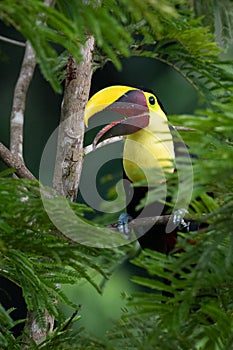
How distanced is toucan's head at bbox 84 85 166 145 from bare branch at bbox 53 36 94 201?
32mm

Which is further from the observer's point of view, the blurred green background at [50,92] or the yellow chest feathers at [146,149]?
the blurred green background at [50,92]

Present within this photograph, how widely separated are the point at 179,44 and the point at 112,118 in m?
0.20

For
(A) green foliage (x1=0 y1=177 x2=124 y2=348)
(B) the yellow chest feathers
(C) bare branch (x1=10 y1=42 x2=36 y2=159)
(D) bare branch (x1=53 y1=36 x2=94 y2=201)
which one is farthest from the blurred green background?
(A) green foliage (x1=0 y1=177 x2=124 y2=348)

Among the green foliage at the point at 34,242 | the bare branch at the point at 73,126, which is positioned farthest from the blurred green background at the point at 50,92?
the green foliage at the point at 34,242

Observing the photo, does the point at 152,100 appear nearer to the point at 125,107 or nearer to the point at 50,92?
the point at 125,107

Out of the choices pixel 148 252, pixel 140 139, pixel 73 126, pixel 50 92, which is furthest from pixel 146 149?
pixel 50 92

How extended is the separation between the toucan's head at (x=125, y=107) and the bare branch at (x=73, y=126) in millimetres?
32

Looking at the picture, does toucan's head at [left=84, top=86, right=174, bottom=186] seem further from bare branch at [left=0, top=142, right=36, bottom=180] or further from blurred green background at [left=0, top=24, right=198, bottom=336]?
blurred green background at [left=0, top=24, right=198, bottom=336]

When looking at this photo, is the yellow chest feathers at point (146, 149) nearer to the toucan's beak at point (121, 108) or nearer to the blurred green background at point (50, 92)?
the toucan's beak at point (121, 108)

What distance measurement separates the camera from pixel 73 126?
126cm

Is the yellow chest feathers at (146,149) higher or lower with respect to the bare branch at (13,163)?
lower

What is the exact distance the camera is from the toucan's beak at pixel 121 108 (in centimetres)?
128

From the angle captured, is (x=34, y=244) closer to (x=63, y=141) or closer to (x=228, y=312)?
(x=228, y=312)

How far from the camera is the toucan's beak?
4.21 ft
